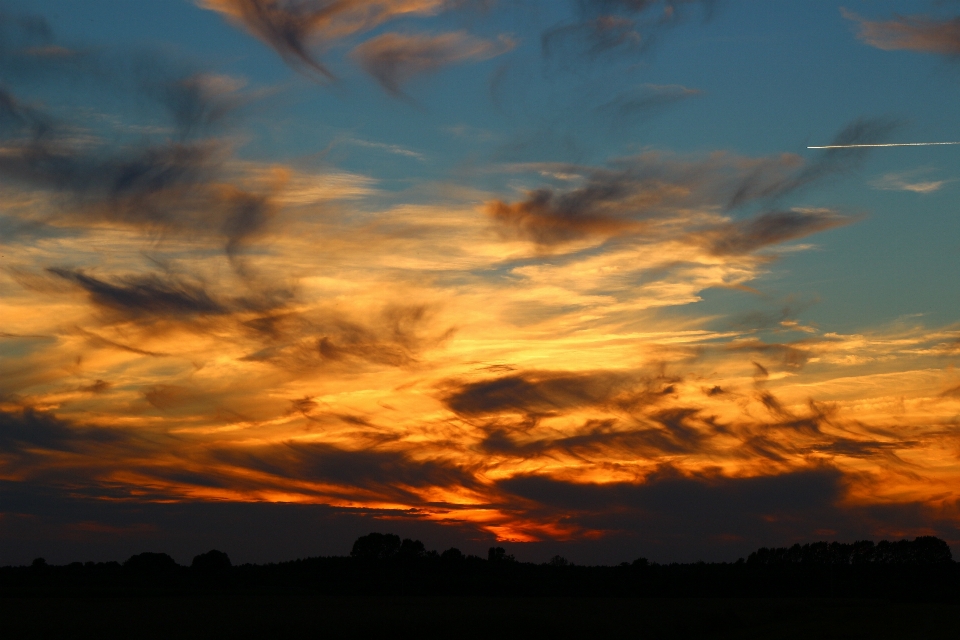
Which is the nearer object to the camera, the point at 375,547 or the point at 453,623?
the point at 453,623

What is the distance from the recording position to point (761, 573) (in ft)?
530

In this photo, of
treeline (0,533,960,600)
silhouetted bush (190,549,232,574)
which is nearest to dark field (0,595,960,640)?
treeline (0,533,960,600)

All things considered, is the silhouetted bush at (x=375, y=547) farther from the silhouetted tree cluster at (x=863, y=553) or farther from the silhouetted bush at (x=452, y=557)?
the silhouetted tree cluster at (x=863, y=553)

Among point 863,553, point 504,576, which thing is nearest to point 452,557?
point 504,576

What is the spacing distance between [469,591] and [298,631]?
86910mm

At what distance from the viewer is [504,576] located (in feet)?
533

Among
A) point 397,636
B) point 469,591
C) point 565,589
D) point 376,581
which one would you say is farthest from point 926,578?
point 397,636

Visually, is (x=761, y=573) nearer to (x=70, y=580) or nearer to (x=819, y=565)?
(x=819, y=565)

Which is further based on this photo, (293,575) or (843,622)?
(293,575)

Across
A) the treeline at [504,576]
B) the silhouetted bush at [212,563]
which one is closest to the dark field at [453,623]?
the treeline at [504,576]

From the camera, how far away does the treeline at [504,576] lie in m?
144

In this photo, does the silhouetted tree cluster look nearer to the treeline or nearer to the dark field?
the treeline

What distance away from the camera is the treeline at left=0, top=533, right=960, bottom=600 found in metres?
144

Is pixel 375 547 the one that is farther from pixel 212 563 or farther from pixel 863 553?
pixel 863 553
